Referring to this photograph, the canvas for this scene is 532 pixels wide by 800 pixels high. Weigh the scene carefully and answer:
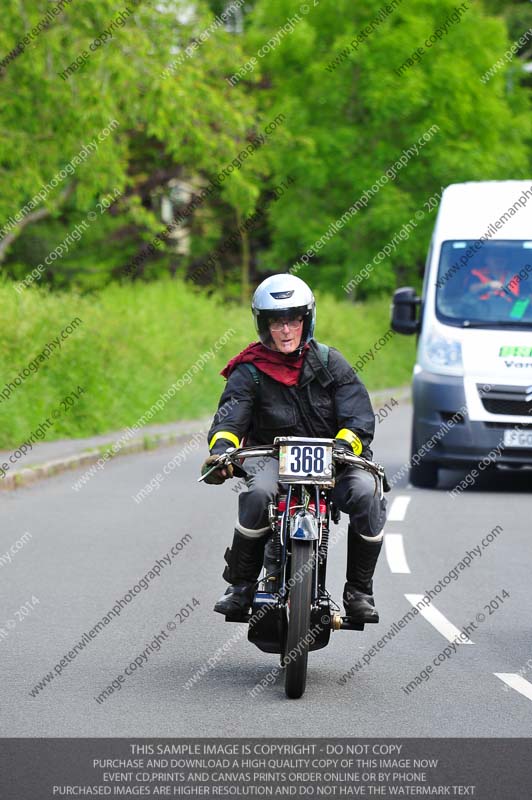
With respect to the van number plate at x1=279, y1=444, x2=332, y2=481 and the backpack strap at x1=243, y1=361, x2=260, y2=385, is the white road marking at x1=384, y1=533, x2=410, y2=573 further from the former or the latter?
the van number plate at x1=279, y1=444, x2=332, y2=481

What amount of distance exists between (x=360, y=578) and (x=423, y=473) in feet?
30.1

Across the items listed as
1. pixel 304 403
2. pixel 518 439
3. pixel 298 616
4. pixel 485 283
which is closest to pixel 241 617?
pixel 298 616

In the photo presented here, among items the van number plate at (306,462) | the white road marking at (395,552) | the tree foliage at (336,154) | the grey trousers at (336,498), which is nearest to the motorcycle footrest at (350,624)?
the grey trousers at (336,498)

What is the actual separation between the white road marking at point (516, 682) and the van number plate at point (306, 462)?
4.33 feet

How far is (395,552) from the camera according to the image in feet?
37.2

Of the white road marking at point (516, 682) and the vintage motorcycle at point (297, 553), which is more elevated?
the vintage motorcycle at point (297, 553)

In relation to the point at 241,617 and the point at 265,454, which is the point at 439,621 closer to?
the point at 241,617

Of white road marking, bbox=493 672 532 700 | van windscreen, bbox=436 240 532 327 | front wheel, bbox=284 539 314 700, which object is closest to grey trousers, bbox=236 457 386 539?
front wheel, bbox=284 539 314 700

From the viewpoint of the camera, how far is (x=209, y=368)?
92.3ft

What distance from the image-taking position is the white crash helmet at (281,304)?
681 centimetres

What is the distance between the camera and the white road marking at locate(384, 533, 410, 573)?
10627 mm

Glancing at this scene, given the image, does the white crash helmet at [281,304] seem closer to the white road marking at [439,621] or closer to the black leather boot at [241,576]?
the black leather boot at [241,576]

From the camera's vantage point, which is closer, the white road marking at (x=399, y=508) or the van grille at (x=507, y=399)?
the white road marking at (x=399, y=508)
